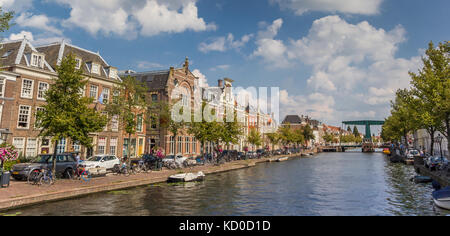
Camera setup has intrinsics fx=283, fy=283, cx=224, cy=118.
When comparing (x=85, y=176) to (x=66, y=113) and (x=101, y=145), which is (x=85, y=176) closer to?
(x=66, y=113)

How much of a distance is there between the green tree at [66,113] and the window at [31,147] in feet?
38.9

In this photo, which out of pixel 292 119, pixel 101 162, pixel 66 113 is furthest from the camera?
pixel 292 119

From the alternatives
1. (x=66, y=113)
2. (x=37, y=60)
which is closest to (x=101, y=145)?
(x=37, y=60)

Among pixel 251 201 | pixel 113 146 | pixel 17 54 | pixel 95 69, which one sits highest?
pixel 95 69

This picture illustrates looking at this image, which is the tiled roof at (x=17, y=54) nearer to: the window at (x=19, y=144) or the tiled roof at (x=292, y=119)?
the window at (x=19, y=144)

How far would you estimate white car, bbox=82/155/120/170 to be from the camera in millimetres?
26266

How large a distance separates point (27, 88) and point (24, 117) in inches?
125

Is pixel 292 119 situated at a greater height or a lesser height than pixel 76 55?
greater

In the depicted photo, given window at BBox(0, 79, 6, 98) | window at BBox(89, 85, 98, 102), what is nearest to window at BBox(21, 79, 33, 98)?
window at BBox(0, 79, 6, 98)

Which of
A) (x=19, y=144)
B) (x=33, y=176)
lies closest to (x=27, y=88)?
(x=19, y=144)

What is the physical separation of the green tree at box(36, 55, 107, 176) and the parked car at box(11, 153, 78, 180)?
1377mm

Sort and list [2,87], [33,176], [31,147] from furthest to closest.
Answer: [31,147]
[2,87]
[33,176]

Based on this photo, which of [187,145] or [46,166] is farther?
[187,145]

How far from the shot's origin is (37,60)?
31672 mm
